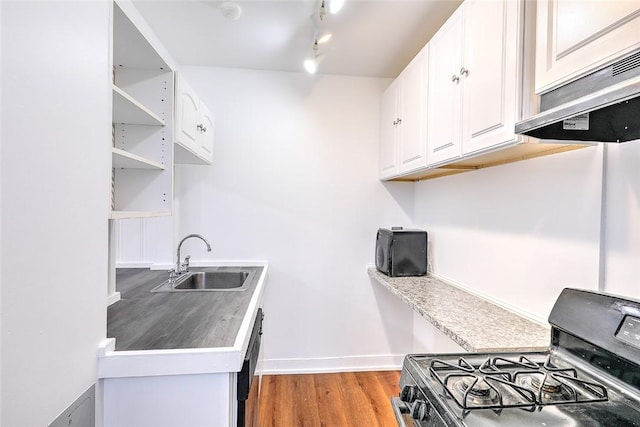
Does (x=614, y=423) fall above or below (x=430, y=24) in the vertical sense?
below

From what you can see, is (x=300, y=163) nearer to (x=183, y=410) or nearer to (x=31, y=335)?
(x=183, y=410)

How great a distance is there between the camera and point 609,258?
3.61 feet

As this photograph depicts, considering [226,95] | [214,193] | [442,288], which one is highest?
[226,95]

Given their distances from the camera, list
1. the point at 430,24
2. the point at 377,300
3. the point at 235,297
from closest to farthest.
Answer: the point at 235,297
the point at 430,24
the point at 377,300

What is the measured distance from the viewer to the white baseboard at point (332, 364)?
8.68 feet

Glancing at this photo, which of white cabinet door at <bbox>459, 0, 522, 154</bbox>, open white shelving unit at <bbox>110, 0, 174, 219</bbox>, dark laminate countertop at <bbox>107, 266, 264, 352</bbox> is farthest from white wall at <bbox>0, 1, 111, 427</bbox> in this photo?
white cabinet door at <bbox>459, 0, 522, 154</bbox>

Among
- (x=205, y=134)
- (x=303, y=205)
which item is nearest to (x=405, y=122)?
(x=303, y=205)

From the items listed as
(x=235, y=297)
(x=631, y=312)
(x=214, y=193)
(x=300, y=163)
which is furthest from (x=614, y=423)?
(x=214, y=193)

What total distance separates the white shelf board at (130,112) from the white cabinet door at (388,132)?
1.65 metres

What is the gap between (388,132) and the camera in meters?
2.54

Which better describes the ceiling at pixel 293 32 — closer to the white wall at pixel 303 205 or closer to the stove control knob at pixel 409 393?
the white wall at pixel 303 205

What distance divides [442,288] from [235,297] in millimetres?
1327

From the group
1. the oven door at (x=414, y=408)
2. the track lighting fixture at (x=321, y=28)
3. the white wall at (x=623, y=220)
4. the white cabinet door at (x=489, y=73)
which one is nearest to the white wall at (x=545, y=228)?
the white wall at (x=623, y=220)

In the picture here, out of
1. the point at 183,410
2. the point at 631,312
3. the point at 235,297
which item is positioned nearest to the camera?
the point at 631,312
